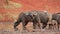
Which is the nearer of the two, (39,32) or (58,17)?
(39,32)

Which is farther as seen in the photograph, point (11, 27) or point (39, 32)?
point (11, 27)

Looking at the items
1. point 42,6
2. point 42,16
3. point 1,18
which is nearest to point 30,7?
point 42,6

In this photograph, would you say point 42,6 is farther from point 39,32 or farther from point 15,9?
point 39,32

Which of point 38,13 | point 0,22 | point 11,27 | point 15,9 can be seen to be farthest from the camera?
point 15,9

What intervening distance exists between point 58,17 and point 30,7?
10.5 feet

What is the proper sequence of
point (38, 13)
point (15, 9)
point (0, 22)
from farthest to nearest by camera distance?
point (15, 9) → point (0, 22) → point (38, 13)

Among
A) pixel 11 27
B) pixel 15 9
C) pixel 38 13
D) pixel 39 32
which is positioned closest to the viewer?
pixel 39 32

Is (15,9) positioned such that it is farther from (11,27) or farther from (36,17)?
(36,17)

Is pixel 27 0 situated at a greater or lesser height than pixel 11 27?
greater

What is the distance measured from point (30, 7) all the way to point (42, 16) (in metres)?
3.11

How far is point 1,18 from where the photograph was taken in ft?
33.0

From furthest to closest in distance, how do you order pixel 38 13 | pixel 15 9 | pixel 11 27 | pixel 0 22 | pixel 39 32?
pixel 15 9, pixel 0 22, pixel 11 27, pixel 38 13, pixel 39 32

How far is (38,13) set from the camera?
742cm

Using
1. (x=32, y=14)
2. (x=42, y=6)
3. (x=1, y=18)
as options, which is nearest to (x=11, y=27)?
(x=32, y=14)
